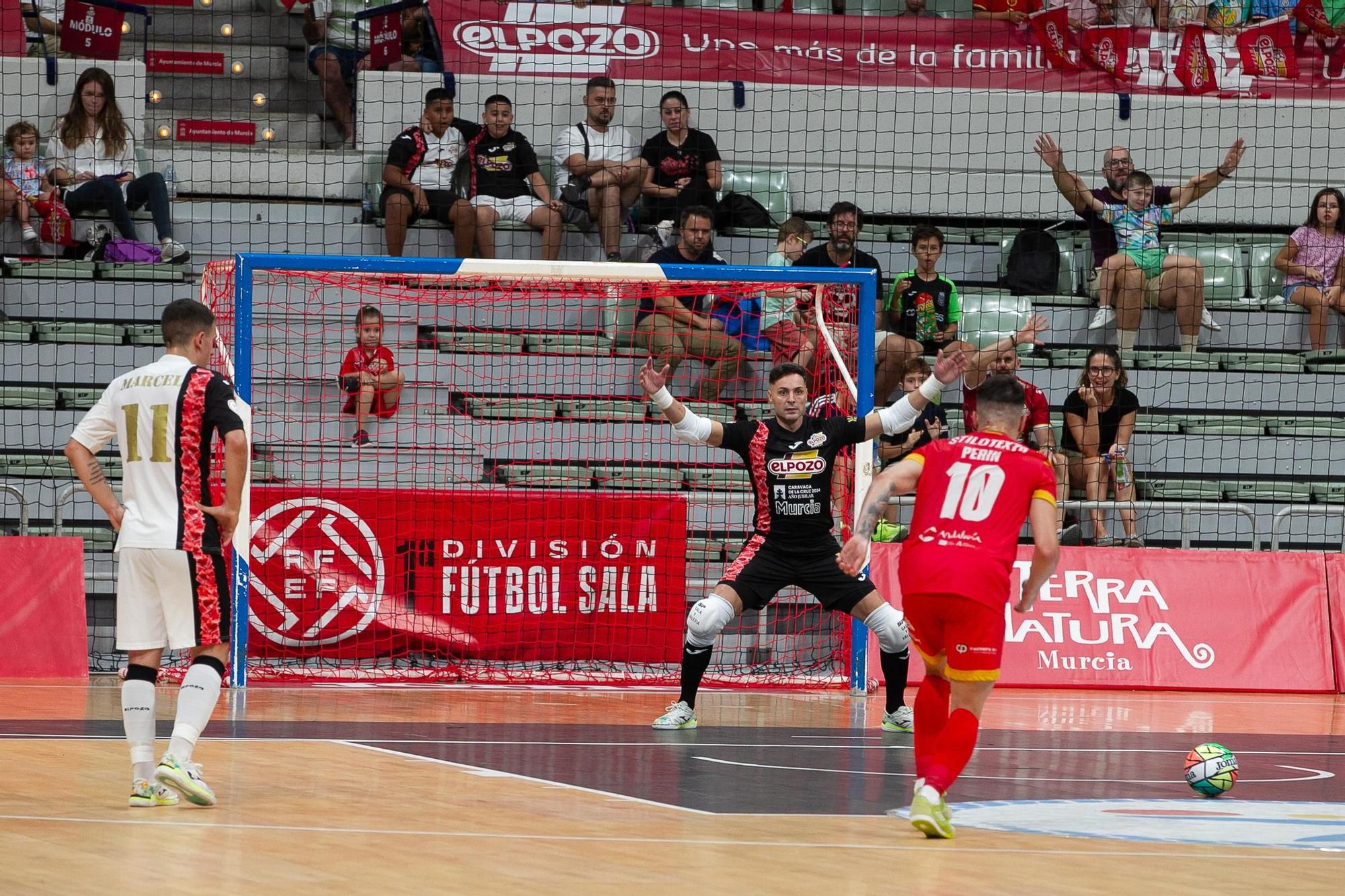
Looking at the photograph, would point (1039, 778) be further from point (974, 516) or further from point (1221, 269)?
point (1221, 269)

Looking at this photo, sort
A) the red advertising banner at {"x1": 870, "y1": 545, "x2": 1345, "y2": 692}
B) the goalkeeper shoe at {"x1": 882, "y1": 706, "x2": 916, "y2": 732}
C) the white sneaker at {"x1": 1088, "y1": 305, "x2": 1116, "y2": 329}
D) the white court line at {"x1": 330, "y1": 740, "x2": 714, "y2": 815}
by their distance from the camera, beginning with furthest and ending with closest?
the white sneaker at {"x1": 1088, "y1": 305, "x2": 1116, "y2": 329}, the red advertising banner at {"x1": 870, "y1": 545, "x2": 1345, "y2": 692}, the goalkeeper shoe at {"x1": 882, "y1": 706, "x2": 916, "y2": 732}, the white court line at {"x1": 330, "y1": 740, "x2": 714, "y2": 815}

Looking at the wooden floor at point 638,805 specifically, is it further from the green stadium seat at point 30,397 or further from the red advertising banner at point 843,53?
the red advertising banner at point 843,53

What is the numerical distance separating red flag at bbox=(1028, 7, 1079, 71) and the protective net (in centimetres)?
503

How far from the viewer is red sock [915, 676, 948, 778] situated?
21.8 ft

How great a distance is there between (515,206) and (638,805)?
9.88 m

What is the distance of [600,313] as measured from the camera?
49.8 ft

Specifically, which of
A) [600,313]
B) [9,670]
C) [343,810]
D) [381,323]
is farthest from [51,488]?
[343,810]

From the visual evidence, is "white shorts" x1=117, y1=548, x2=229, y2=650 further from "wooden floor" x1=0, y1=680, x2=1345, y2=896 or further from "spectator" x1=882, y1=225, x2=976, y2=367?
"spectator" x1=882, y1=225, x2=976, y2=367

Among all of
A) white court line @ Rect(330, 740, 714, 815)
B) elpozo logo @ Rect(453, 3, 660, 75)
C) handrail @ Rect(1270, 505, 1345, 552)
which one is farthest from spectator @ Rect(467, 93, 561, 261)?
white court line @ Rect(330, 740, 714, 815)

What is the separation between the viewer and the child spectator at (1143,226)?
52.1 ft

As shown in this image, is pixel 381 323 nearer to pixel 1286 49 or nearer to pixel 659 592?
pixel 659 592

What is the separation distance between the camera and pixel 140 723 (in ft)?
21.6

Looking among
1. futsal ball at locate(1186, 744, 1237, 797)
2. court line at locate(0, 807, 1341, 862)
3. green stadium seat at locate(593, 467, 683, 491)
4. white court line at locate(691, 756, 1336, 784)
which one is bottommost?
white court line at locate(691, 756, 1336, 784)

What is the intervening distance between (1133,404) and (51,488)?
349 inches
